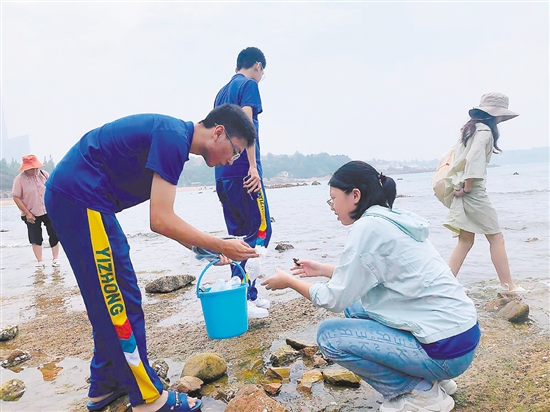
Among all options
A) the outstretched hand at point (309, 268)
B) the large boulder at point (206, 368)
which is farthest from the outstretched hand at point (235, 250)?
the large boulder at point (206, 368)

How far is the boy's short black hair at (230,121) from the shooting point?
2.39 metres

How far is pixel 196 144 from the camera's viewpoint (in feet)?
7.82

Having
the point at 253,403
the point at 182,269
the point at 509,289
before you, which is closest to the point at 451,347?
the point at 253,403

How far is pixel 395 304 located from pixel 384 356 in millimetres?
266

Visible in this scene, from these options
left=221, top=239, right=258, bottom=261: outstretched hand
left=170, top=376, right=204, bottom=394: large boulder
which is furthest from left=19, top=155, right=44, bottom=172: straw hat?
left=221, top=239, right=258, bottom=261: outstretched hand

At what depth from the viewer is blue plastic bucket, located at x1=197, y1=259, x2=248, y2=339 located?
320 centimetres

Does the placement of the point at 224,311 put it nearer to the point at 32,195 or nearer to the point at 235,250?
the point at 235,250

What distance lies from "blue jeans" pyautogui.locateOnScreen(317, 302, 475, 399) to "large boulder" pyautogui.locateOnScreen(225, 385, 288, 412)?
0.39 m

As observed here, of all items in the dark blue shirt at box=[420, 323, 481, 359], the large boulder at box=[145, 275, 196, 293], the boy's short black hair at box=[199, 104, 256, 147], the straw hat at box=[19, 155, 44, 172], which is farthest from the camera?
the straw hat at box=[19, 155, 44, 172]

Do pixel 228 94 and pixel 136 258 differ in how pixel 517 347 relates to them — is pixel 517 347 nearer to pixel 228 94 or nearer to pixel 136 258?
pixel 228 94

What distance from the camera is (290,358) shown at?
3.01 m

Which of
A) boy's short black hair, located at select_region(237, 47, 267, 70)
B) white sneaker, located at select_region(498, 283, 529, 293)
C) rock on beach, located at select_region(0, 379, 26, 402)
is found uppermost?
boy's short black hair, located at select_region(237, 47, 267, 70)

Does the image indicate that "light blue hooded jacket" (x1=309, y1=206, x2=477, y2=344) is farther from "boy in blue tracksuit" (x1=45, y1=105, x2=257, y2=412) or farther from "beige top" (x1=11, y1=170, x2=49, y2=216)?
"beige top" (x1=11, y1=170, x2=49, y2=216)

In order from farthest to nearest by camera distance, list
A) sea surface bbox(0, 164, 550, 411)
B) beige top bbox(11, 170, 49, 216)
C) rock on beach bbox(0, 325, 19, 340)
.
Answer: beige top bbox(11, 170, 49, 216)
rock on beach bbox(0, 325, 19, 340)
sea surface bbox(0, 164, 550, 411)
